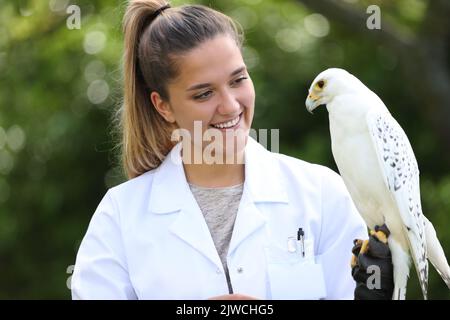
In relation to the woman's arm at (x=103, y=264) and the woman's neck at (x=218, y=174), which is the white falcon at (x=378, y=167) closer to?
the woman's neck at (x=218, y=174)

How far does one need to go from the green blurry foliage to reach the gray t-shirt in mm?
4058

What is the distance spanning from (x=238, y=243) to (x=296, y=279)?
0.19 m

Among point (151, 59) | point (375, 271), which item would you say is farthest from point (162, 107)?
point (375, 271)

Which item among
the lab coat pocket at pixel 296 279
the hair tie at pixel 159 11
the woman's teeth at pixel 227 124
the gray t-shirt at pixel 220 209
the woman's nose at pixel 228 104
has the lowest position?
the lab coat pocket at pixel 296 279

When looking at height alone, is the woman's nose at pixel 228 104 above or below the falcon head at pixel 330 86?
below

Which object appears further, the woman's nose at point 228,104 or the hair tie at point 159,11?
the hair tie at point 159,11

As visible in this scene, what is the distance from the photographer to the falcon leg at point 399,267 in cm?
212

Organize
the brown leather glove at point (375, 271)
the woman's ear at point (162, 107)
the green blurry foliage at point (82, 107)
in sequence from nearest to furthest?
the brown leather glove at point (375, 271) < the woman's ear at point (162, 107) < the green blurry foliage at point (82, 107)

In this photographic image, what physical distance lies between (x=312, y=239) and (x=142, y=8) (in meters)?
0.84

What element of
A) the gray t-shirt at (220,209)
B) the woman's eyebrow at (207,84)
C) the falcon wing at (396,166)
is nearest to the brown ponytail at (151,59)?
the woman's eyebrow at (207,84)

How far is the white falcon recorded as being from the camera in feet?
7.03

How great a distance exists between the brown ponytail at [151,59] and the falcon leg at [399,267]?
29.8 inches

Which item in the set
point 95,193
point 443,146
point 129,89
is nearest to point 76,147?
point 95,193

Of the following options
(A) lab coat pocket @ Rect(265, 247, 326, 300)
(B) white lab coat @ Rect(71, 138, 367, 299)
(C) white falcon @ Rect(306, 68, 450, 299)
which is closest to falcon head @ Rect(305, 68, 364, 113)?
(C) white falcon @ Rect(306, 68, 450, 299)
